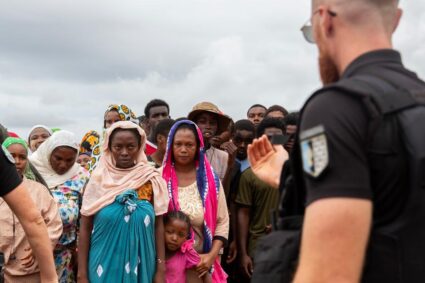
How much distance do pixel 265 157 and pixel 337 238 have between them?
68 centimetres

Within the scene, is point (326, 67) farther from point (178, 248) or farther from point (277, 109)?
point (277, 109)

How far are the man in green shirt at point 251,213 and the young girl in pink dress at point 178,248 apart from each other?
884mm

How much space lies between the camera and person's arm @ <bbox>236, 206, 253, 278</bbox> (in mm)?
5402

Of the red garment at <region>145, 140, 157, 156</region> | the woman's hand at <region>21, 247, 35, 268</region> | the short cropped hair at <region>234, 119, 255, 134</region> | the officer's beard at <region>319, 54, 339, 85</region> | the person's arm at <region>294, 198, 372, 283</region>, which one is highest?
the short cropped hair at <region>234, 119, 255, 134</region>

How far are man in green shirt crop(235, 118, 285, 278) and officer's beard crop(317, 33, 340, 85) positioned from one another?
3.73m

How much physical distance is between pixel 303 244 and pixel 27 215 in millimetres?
1819

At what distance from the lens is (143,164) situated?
15.6ft

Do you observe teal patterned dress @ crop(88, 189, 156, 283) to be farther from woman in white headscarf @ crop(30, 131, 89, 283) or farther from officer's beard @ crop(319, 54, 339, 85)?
officer's beard @ crop(319, 54, 339, 85)

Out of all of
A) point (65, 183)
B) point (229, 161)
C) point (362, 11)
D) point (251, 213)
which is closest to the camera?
point (362, 11)

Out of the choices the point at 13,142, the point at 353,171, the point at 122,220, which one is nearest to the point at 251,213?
the point at 122,220

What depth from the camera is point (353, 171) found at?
1.36 meters

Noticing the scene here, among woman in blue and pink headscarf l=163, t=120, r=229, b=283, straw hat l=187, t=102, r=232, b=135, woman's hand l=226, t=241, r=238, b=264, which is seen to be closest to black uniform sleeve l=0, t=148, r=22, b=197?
woman in blue and pink headscarf l=163, t=120, r=229, b=283

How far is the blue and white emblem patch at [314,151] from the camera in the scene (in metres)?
1.38

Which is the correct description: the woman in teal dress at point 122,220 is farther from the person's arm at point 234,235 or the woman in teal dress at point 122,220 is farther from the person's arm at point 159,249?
the person's arm at point 234,235
